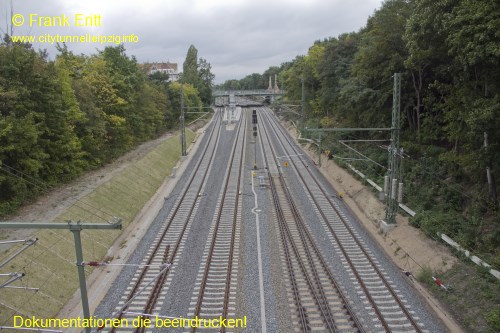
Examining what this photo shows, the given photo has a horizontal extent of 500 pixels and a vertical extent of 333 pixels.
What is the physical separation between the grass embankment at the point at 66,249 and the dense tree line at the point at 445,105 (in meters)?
17.7

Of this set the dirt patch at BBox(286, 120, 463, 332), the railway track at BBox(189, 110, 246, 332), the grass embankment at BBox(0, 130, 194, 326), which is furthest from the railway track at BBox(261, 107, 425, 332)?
the grass embankment at BBox(0, 130, 194, 326)

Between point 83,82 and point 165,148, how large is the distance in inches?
614

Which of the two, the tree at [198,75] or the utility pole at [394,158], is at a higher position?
the tree at [198,75]

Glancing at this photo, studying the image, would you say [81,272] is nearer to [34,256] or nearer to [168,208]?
[34,256]

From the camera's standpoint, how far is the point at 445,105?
87.7 ft

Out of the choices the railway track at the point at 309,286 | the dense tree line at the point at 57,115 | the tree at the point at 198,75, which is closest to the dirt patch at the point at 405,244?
the railway track at the point at 309,286

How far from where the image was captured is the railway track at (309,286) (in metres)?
14.5

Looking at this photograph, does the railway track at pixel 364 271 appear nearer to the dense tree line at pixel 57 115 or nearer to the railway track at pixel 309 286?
the railway track at pixel 309 286

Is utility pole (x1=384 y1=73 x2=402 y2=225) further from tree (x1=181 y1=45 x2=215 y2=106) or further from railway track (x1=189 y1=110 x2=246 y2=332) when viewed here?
tree (x1=181 y1=45 x2=215 y2=106)

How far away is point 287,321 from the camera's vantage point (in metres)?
14.6

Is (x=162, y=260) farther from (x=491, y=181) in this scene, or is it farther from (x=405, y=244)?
(x=491, y=181)

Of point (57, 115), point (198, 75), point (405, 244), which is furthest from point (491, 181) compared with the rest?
point (198, 75)

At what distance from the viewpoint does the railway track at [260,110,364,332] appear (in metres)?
14.5

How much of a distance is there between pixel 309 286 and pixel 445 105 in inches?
681
